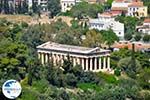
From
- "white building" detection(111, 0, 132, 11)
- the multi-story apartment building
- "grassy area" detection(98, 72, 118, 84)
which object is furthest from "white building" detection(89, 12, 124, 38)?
"grassy area" detection(98, 72, 118, 84)

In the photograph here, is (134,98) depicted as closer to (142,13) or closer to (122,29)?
(122,29)

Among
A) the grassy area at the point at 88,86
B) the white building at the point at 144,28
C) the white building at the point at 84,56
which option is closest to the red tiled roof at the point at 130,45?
the white building at the point at 84,56

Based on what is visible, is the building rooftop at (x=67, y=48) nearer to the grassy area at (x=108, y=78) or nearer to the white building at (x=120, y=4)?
the grassy area at (x=108, y=78)

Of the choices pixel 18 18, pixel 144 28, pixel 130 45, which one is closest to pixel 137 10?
pixel 144 28

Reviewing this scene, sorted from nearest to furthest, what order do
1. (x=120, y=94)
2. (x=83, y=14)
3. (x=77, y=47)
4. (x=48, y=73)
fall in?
(x=120, y=94) → (x=48, y=73) → (x=77, y=47) → (x=83, y=14)

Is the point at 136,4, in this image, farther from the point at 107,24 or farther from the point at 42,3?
the point at 42,3

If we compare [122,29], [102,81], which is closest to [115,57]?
[102,81]
